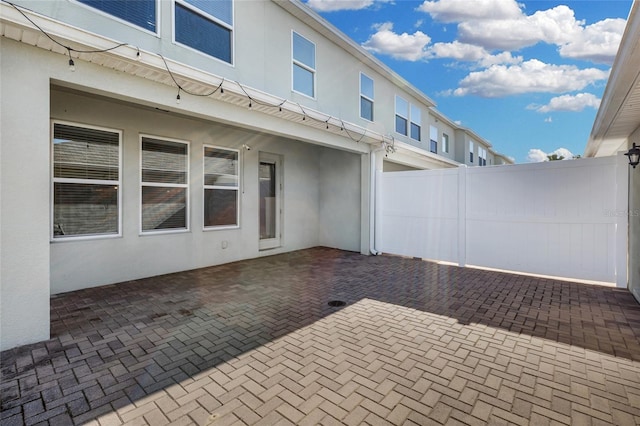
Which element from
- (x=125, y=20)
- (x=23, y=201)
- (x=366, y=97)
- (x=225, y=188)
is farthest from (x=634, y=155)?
(x=23, y=201)

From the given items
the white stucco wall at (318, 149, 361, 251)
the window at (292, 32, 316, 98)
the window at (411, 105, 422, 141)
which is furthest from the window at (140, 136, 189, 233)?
the window at (411, 105, 422, 141)

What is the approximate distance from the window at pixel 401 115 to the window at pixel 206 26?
7400 millimetres

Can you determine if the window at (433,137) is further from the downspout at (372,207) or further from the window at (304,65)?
the window at (304,65)

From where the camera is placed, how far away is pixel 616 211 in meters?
5.50

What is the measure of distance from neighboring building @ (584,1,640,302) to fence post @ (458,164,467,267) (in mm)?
2346

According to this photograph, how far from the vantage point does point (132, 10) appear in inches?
169

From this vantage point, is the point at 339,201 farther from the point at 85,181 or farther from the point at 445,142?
the point at 445,142

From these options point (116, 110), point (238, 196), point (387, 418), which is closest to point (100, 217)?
point (116, 110)

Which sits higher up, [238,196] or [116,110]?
[116,110]

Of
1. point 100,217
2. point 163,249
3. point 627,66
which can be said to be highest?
point 627,66

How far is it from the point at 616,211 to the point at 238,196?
7.65m

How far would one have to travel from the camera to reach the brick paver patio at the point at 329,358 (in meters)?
2.28

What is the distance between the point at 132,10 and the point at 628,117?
23.4ft

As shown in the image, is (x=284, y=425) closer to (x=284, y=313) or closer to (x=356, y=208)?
(x=284, y=313)
